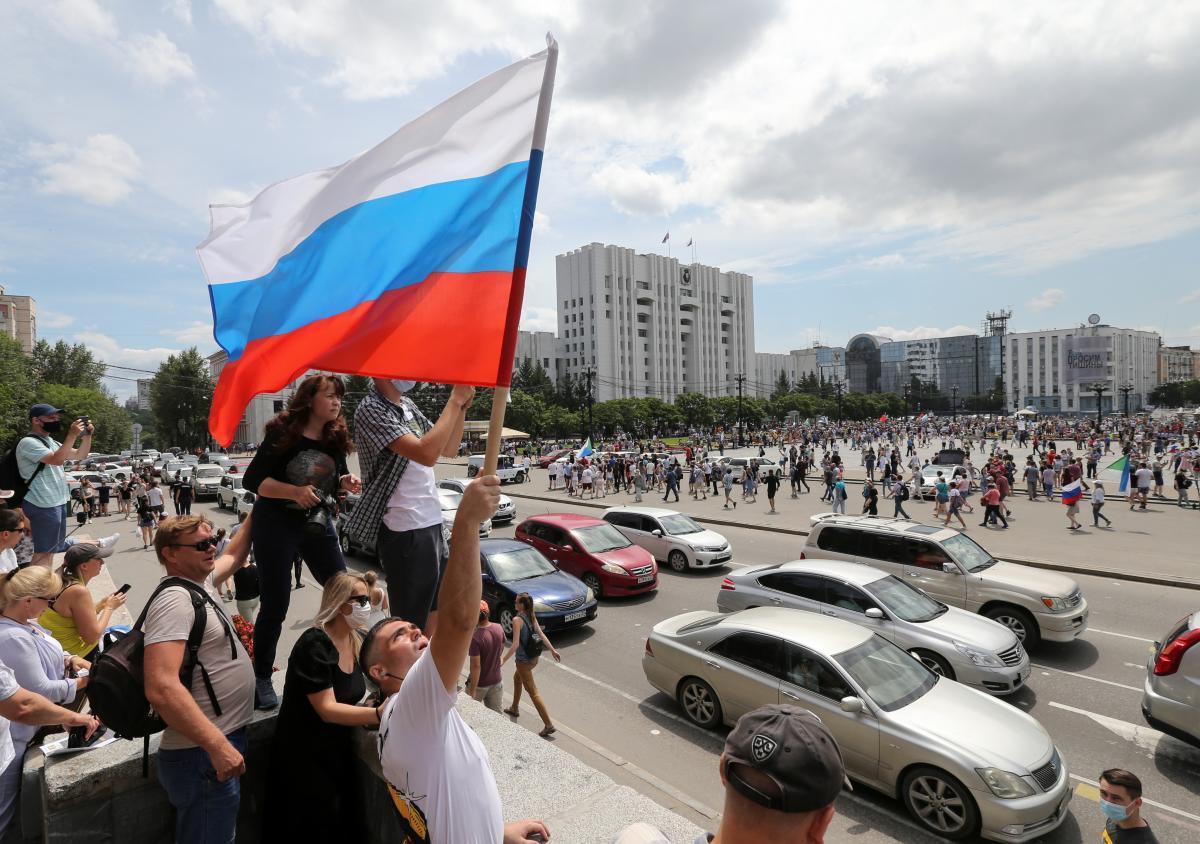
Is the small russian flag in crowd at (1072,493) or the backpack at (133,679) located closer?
A: the backpack at (133,679)

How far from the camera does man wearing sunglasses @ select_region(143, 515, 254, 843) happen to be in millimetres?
2383

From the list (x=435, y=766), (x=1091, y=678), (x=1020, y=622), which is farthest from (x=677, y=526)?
(x=435, y=766)

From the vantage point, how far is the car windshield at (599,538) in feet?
45.1

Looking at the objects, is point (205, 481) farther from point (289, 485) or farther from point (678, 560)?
point (289, 485)

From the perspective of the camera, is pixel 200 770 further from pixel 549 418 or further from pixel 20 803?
pixel 549 418

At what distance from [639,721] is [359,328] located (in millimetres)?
6537

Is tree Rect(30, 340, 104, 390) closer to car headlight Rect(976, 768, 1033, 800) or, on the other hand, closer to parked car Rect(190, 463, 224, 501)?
parked car Rect(190, 463, 224, 501)

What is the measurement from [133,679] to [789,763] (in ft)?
7.52

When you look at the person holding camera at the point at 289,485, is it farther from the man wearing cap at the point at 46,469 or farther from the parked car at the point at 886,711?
the parked car at the point at 886,711

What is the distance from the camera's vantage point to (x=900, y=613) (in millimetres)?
8906

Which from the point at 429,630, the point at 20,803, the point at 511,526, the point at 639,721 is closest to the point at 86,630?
the point at 20,803

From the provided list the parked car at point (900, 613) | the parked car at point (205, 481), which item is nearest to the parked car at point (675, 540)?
the parked car at point (900, 613)

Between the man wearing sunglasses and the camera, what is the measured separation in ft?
2.10

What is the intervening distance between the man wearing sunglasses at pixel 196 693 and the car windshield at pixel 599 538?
35.8 ft
